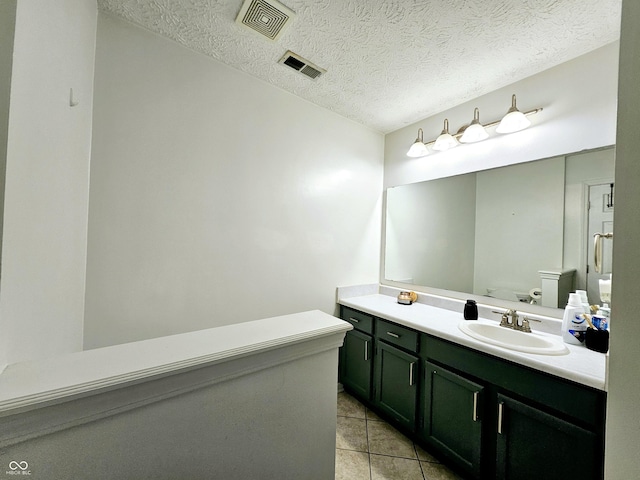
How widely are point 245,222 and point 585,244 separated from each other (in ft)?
6.95

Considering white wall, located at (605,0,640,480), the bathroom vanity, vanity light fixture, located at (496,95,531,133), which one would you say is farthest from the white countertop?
vanity light fixture, located at (496,95,531,133)

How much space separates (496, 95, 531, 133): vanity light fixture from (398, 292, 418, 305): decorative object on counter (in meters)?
1.40

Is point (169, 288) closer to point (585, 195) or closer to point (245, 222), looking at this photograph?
point (245, 222)

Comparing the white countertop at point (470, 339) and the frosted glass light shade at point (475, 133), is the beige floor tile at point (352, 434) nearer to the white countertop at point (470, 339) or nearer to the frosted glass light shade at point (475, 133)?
the white countertop at point (470, 339)

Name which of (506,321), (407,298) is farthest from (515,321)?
(407,298)

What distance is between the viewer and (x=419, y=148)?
7.27 feet

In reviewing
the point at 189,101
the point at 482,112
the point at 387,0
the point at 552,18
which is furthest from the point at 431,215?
the point at 189,101

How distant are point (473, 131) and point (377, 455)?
231 cm

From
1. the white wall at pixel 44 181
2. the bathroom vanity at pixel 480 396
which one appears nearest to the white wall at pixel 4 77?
the white wall at pixel 44 181

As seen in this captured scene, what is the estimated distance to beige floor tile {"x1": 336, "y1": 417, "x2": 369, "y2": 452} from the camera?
5.60ft

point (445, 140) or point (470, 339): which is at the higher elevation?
point (445, 140)

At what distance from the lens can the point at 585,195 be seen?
1492 mm

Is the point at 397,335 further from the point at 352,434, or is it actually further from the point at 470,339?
the point at 352,434

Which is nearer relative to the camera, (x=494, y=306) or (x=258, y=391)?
(x=258, y=391)
